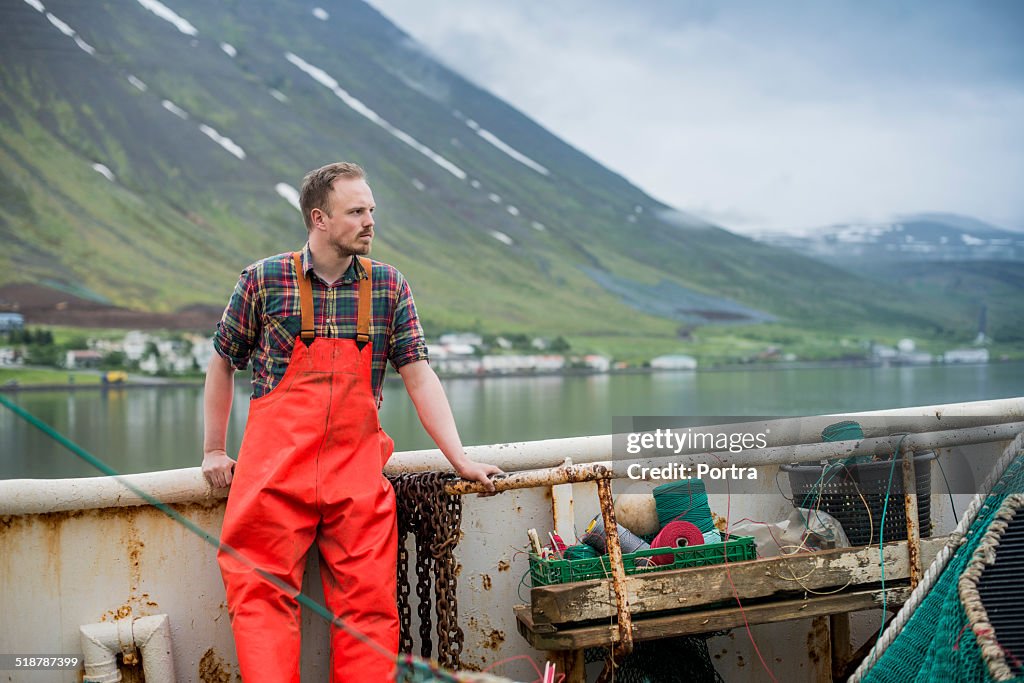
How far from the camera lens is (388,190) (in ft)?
400

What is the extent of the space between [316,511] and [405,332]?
18.4 inches

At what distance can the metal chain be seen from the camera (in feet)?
7.43

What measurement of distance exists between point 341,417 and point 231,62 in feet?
452

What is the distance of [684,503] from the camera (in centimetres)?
267

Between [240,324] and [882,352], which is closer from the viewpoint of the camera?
[240,324]

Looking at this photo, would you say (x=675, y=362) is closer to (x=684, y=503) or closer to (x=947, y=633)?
(x=684, y=503)

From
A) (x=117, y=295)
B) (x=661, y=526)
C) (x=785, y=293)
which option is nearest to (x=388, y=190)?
(x=117, y=295)

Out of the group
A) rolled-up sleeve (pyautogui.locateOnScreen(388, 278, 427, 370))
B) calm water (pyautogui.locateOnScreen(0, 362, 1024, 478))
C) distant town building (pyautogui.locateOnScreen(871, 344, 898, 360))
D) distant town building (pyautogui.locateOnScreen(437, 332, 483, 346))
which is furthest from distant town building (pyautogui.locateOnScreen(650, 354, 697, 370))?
rolled-up sleeve (pyautogui.locateOnScreen(388, 278, 427, 370))

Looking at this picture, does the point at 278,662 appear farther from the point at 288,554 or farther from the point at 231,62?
the point at 231,62

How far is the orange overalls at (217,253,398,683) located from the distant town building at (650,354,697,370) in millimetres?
98322

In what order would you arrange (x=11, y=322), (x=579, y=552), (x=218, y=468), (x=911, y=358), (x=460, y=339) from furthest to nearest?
(x=911, y=358)
(x=460, y=339)
(x=11, y=322)
(x=579, y=552)
(x=218, y=468)

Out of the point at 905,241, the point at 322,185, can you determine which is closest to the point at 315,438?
the point at 322,185

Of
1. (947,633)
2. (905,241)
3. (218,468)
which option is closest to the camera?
(947,633)

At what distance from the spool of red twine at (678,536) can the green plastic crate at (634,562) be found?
0.07 m
